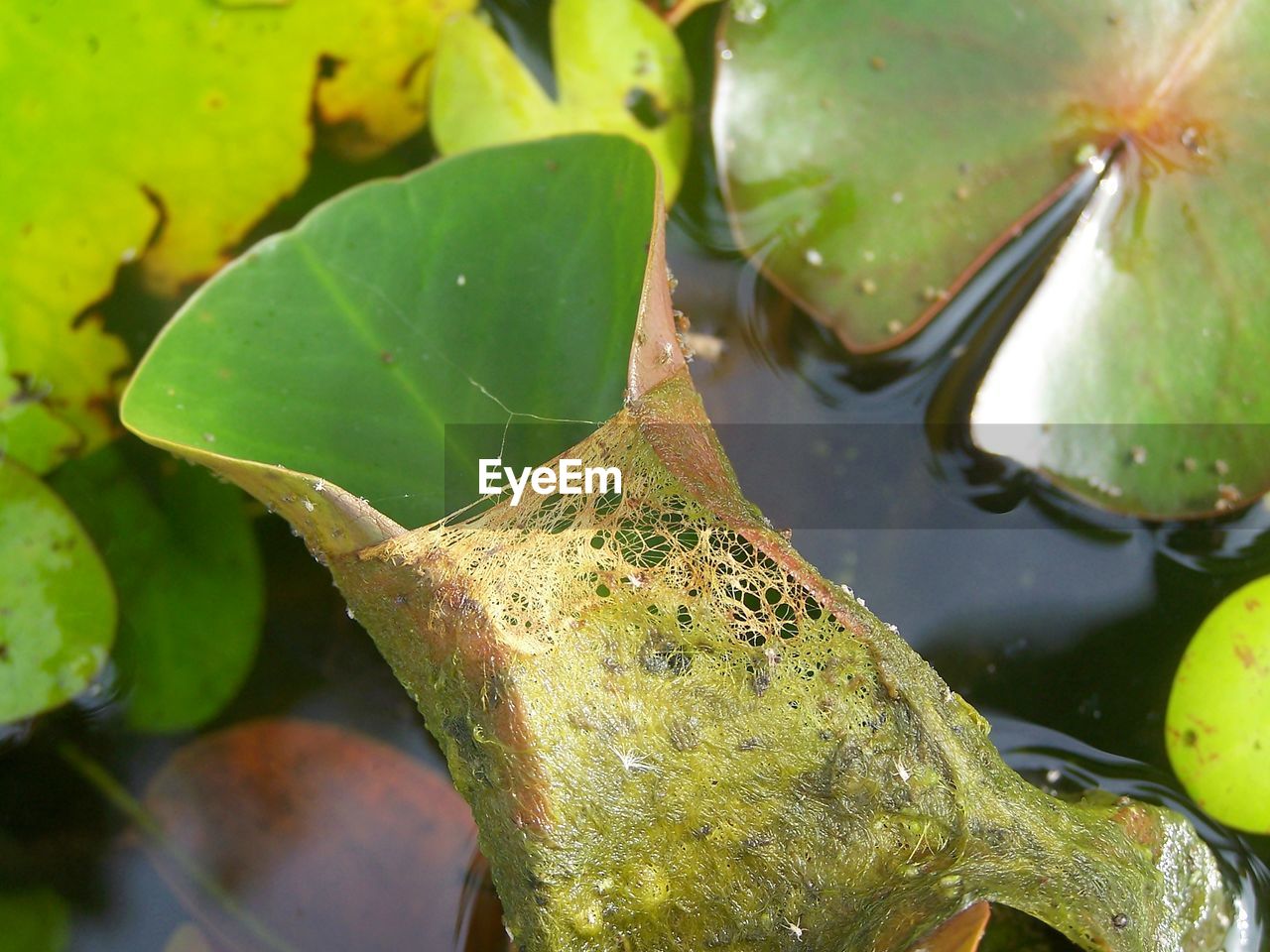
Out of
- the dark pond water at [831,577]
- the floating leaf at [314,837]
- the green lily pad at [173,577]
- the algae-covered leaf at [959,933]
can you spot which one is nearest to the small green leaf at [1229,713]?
the dark pond water at [831,577]

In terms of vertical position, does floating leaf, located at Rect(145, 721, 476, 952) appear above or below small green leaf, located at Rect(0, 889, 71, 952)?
above

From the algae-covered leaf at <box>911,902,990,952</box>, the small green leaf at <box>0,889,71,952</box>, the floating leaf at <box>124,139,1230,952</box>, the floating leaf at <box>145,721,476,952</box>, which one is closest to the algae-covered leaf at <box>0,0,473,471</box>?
the floating leaf at <box>145,721,476,952</box>

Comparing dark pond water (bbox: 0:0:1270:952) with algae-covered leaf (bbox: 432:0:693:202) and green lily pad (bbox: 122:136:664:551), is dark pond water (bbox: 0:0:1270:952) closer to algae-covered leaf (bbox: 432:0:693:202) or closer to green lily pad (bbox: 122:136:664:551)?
algae-covered leaf (bbox: 432:0:693:202)

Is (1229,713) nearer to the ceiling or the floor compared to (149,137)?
nearer to the floor

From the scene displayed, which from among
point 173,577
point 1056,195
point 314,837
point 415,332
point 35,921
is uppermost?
point 1056,195

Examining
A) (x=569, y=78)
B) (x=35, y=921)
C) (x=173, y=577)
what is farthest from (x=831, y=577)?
(x=35, y=921)

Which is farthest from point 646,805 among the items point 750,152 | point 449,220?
point 750,152

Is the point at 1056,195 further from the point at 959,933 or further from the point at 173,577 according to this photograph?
the point at 173,577
